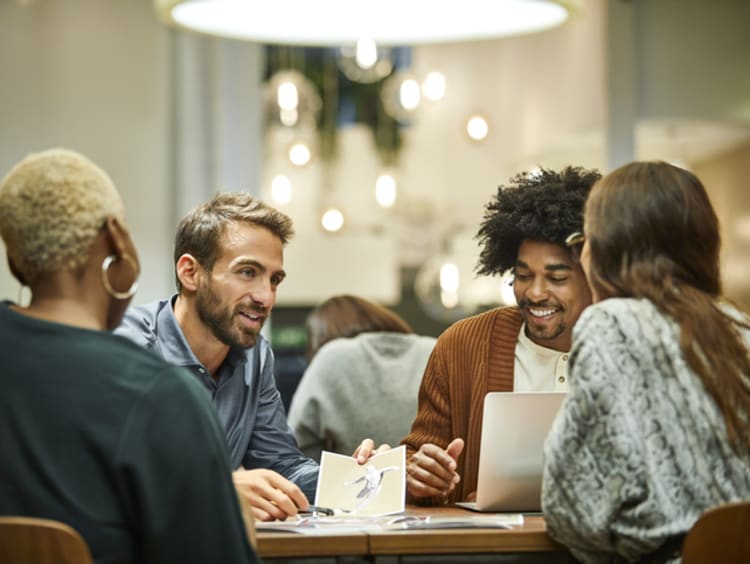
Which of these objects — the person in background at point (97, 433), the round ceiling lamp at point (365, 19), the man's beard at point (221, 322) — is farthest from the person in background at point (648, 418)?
the round ceiling lamp at point (365, 19)

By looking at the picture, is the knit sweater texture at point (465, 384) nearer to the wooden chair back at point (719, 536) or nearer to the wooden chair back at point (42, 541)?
the wooden chair back at point (719, 536)

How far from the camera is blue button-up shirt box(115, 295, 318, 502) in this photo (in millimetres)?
3463

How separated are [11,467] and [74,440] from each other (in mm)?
122

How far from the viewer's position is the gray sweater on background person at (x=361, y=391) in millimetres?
5020

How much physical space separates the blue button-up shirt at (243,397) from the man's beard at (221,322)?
0.08m

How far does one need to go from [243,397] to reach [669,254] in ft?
4.36

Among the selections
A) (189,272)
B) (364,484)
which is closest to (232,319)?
(189,272)

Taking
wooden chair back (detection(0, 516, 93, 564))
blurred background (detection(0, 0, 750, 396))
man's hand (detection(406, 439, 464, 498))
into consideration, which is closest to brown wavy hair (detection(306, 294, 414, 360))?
blurred background (detection(0, 0, 750, 396))

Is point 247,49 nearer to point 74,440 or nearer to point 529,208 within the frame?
point 529,208

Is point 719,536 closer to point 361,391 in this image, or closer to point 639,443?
point 639,443

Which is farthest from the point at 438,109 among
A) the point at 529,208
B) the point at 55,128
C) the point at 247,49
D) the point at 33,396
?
the point at 33,396

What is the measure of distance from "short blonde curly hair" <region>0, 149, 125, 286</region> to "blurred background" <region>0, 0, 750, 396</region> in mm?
3393

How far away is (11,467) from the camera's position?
2.22 m

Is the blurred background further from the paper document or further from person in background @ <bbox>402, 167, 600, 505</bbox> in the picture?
the paper document
